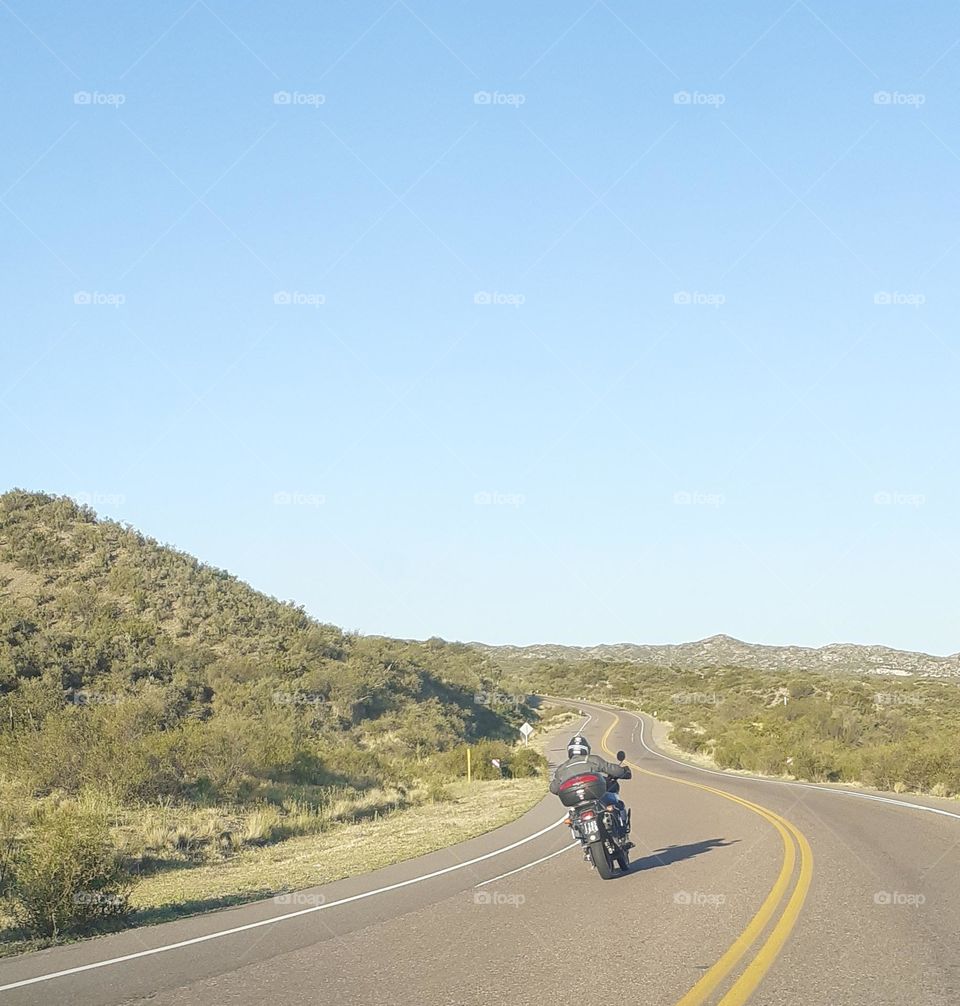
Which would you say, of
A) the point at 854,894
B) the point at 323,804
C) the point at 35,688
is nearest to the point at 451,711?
the point at 35,688

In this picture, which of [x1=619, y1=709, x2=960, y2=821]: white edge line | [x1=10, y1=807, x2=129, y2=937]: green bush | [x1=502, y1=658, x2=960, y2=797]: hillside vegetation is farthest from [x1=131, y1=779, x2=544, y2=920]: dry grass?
[x1=502, y1=658, x2=960, y2=797]: hillside vegetation

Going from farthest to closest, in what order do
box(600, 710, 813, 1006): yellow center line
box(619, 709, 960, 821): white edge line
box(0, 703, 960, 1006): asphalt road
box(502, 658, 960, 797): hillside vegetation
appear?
box(502, 658, 960, 797): hillside vegetation
box(619, 709, 960, 821): white edge line
box(0, 703, 960, 1006): asphalt road
box(600, 710, 813, 1006): yellow center line

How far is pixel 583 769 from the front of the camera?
491 inches

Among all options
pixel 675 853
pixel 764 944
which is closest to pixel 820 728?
pixel 675 853

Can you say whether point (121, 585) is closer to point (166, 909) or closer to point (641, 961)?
point (166, 909)

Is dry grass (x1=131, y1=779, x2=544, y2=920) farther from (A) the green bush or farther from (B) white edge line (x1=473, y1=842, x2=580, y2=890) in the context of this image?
(B) white edge line (x1=473, y1=842, x2=580, y2=890)

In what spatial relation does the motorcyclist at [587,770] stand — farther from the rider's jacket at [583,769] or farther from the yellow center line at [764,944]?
the yellow center line at [764,944]

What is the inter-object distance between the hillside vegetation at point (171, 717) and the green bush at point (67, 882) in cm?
3

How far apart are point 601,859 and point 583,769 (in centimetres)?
119

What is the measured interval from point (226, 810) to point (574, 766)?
1115 centimetres

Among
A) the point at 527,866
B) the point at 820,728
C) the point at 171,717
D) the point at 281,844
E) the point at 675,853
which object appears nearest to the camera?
the point at 527,866

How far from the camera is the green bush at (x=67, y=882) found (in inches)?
405

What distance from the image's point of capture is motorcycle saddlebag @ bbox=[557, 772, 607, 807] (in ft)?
39.9

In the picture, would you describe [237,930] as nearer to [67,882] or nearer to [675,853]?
[67,882]
